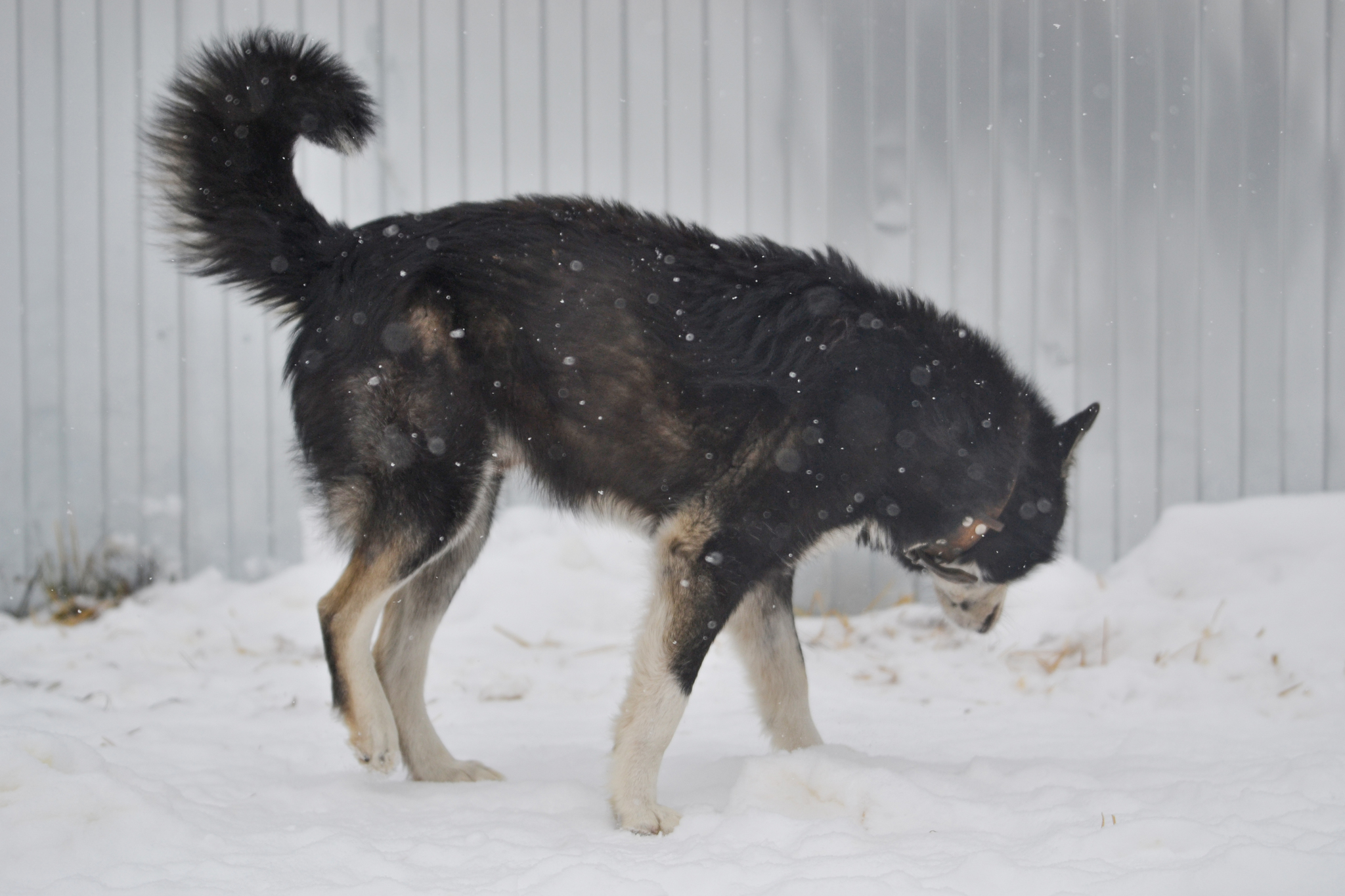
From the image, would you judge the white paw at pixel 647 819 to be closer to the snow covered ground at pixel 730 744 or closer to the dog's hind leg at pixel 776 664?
the snow covered ground at pixel 730 744

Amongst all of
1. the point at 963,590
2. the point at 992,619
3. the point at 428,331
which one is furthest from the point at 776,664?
the point at 428,331

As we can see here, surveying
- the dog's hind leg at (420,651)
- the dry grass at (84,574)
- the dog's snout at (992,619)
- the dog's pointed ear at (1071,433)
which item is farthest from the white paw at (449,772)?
the dry grass at (84,574)

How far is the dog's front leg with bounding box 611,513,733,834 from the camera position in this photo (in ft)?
7.77

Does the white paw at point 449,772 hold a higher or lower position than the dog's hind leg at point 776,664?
lower

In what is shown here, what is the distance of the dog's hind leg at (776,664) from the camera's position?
2.91m

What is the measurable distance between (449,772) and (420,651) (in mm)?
374

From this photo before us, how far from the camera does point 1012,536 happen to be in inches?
119

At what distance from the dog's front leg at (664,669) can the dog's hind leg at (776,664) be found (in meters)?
0.47

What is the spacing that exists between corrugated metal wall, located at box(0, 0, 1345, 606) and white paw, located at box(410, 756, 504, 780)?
7.91 ft

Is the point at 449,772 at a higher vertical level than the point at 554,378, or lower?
lower

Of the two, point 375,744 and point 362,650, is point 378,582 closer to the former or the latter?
point 362,650

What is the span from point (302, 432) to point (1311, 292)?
4859 mm

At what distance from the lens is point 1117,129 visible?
4.84 meters

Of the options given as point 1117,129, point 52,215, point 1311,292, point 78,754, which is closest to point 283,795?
point 78,754
